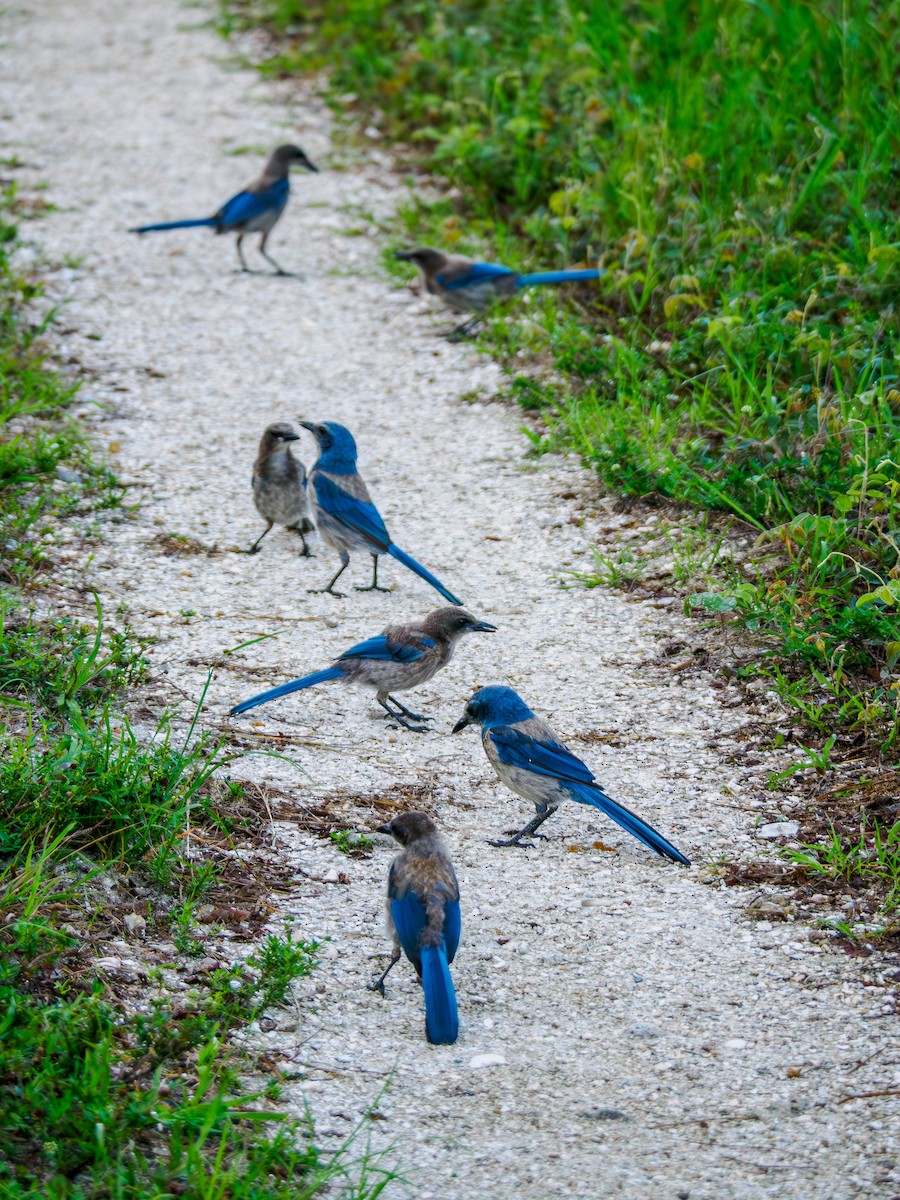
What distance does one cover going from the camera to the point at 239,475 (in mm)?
7293

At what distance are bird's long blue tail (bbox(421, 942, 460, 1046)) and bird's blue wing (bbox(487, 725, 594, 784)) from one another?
1.03 m

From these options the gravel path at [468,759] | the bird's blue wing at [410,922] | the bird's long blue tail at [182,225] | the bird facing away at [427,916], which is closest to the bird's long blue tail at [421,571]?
the gravel path at [468,759]

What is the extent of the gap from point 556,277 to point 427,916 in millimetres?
5665

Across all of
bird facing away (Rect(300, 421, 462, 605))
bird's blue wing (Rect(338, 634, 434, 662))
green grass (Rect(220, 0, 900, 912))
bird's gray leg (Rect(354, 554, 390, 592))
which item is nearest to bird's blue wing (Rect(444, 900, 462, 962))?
bird's blue wing (Rect(338, 634, 434, 662))

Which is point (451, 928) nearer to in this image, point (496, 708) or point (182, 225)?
point (496, 708)

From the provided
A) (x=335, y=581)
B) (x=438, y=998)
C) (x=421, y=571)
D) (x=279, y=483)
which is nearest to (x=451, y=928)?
(x=438, y=998)

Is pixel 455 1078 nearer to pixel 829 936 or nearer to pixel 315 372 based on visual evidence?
pixel 829 936

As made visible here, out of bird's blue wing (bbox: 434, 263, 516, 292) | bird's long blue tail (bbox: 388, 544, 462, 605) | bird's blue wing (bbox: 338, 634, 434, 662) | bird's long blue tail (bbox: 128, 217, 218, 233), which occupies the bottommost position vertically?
bird's long blue tail (bbox: 388, 544, 462, 605)

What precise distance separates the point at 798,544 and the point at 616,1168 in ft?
10.5

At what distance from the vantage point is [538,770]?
15.0ft

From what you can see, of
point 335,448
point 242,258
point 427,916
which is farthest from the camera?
point 242,258

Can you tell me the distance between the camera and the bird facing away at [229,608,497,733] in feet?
16.9

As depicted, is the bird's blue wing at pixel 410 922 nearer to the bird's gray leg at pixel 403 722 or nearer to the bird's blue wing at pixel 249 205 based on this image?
the bird's gray leg at pixel 403 722

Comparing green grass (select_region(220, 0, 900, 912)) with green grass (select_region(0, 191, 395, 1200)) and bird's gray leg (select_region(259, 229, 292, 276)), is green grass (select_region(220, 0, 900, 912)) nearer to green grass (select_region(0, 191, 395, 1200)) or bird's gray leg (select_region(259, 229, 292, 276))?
bird's gray leg (select_region(259, 229, 292, 276))
